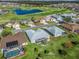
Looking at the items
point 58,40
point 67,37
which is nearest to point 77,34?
point 67,37

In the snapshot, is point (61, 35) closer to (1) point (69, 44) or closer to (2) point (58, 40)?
(2) point (58, 40)

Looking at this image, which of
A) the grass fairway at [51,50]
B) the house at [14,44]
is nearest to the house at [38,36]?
the grass fairway at [51,50]

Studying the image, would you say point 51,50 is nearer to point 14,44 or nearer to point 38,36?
point 38,36

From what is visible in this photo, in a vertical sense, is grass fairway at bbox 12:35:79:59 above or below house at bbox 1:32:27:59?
below

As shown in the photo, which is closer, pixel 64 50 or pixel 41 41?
pixel 64 50

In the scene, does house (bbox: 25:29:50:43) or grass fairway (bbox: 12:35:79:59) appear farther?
house (bbox: 25:29:50:43)

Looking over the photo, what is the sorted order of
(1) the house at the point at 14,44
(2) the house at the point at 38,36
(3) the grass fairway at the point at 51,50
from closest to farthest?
(3) the grass fairway at the point at 51,50 → (1) the house at the point at 14,44 → (2) the house at the point at 38,36

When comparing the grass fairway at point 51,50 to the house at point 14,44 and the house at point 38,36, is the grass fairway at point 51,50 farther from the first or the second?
the house at point 38,36

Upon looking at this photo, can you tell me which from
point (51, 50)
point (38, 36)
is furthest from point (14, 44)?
point (51, 50)

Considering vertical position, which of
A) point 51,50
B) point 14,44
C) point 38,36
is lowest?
point 51,50

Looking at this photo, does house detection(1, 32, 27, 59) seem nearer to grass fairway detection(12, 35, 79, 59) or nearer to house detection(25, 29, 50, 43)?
grass fairway detection(12, 35, 79, 59)

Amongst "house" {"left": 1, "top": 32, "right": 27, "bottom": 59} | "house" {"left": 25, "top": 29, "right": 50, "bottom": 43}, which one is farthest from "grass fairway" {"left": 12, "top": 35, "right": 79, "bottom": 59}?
"house" {"left": 25, "top": 29, "right": 50, "bottom": 43}
